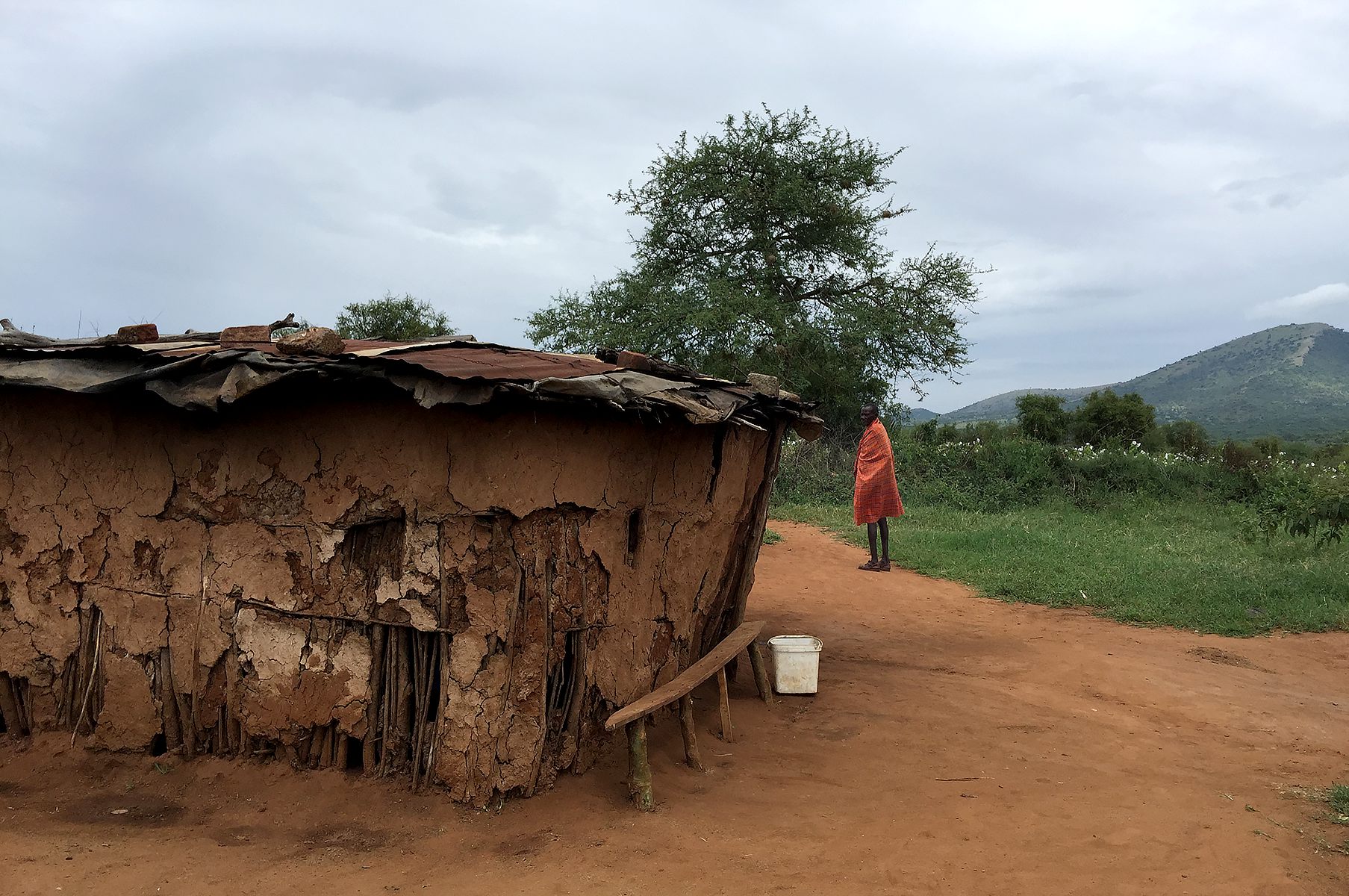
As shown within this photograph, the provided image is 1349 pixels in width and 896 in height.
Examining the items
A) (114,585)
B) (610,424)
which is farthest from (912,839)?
(114,585)

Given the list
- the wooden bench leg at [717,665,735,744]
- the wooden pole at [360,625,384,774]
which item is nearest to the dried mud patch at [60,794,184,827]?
the wooden pole at [360,625,384,774]

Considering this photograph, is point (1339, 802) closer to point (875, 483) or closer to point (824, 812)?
point (824, 812)

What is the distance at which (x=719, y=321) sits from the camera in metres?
17.0

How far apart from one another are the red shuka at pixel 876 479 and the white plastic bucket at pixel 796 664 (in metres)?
4.16

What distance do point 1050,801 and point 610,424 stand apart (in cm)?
269

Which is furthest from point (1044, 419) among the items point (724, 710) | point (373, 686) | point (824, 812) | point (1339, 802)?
point (373, 686)

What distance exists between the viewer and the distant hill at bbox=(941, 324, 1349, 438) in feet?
229

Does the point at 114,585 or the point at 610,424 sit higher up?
the point at 610,424

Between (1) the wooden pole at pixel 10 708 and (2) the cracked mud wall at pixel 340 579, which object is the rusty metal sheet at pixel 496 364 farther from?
(1) the wooden pole at pixel 10 708

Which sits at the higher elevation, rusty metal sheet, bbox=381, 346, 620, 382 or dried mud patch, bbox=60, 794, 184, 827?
rusty metal sheet, bbox=381, 346, 620, 382

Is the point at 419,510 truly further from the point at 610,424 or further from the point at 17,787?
the point at 17,787

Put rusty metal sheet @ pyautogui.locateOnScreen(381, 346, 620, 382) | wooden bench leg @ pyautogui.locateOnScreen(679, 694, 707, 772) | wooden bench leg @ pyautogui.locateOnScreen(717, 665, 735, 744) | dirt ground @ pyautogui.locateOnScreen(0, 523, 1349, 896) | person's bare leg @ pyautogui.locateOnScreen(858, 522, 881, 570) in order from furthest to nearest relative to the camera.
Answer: person's bare leg @ pyautogui.locateOnScreen(858, 522, 881, 570) < wooden bench leg @ pyautogui.locateOnScreen(717, 665, 735, 744) < wooden bench leg @ pyautogui.locateOnScreen(679, 694, 707, 772) < rusty metal sheet @ pyautogui.locateOnScreen(381, 346, 620, 382) < dirt ground @ pyautogui.locateOnScreen(0, 523, 1349, 896)

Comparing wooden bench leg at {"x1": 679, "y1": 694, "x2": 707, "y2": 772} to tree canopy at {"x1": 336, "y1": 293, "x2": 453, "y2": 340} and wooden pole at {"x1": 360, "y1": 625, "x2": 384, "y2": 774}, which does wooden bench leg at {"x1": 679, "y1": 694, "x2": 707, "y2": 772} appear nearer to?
wooden pole at {"x1": 360, "y1": 625, "x2": 384, "y2": 774}

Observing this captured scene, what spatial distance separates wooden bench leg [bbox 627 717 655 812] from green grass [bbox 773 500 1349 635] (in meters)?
5.66
